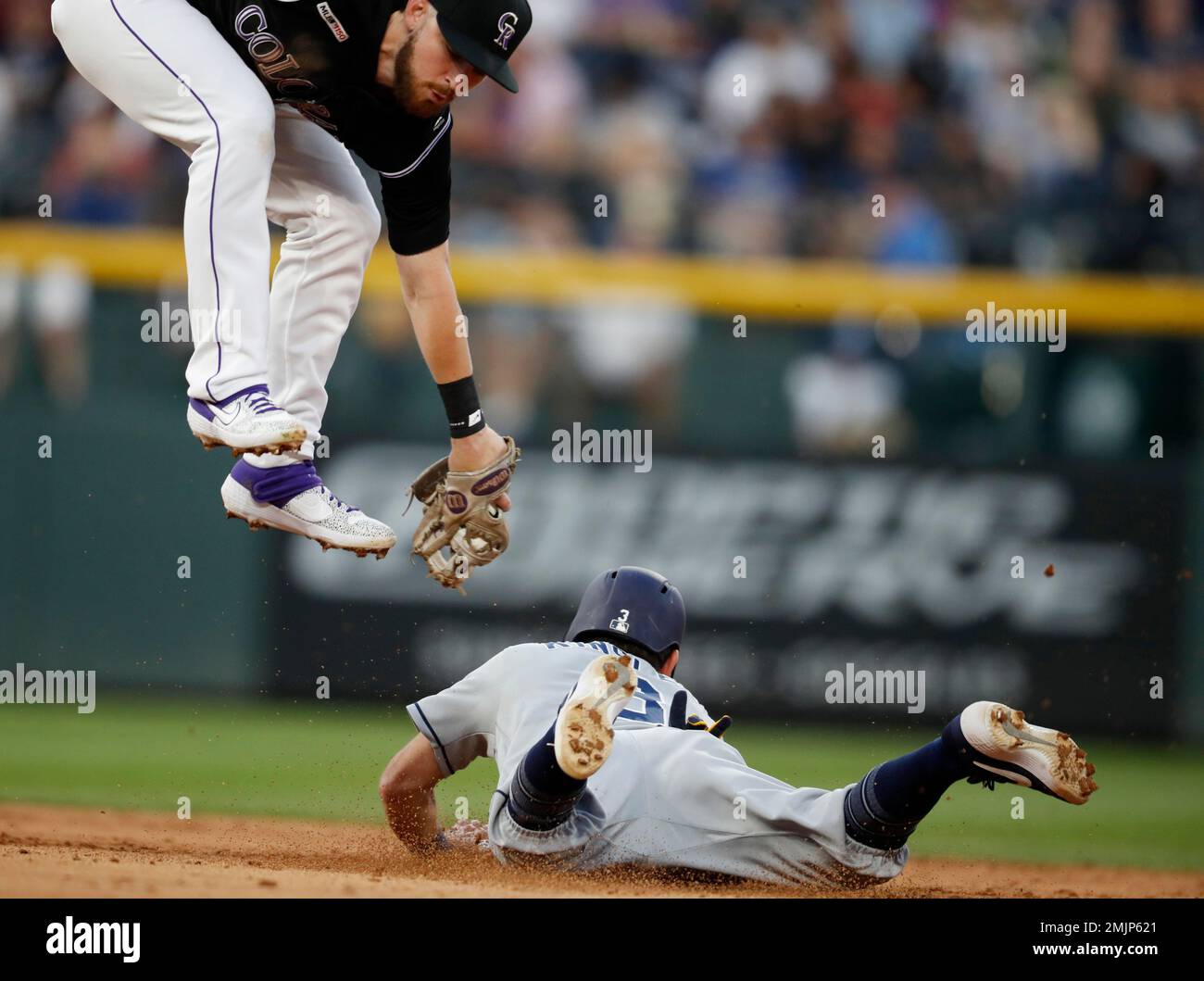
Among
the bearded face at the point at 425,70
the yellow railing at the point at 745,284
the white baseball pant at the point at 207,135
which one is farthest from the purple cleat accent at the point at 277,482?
the yellow railing at the point at 745,284

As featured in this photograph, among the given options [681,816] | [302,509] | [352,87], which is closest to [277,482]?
[302,509]

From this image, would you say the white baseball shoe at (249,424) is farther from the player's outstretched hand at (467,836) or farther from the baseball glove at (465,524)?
the player's outstretched hand at (467,836)

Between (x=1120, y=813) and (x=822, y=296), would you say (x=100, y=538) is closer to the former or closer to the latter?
(x=822, y=296)

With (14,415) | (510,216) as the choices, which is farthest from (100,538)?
(510,216)

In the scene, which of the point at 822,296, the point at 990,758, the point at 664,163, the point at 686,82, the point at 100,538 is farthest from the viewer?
the point at 686,82

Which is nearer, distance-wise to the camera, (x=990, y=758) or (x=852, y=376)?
(x=990, y=758)

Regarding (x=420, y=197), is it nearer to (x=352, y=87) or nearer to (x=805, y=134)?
(x=352, y=87)
